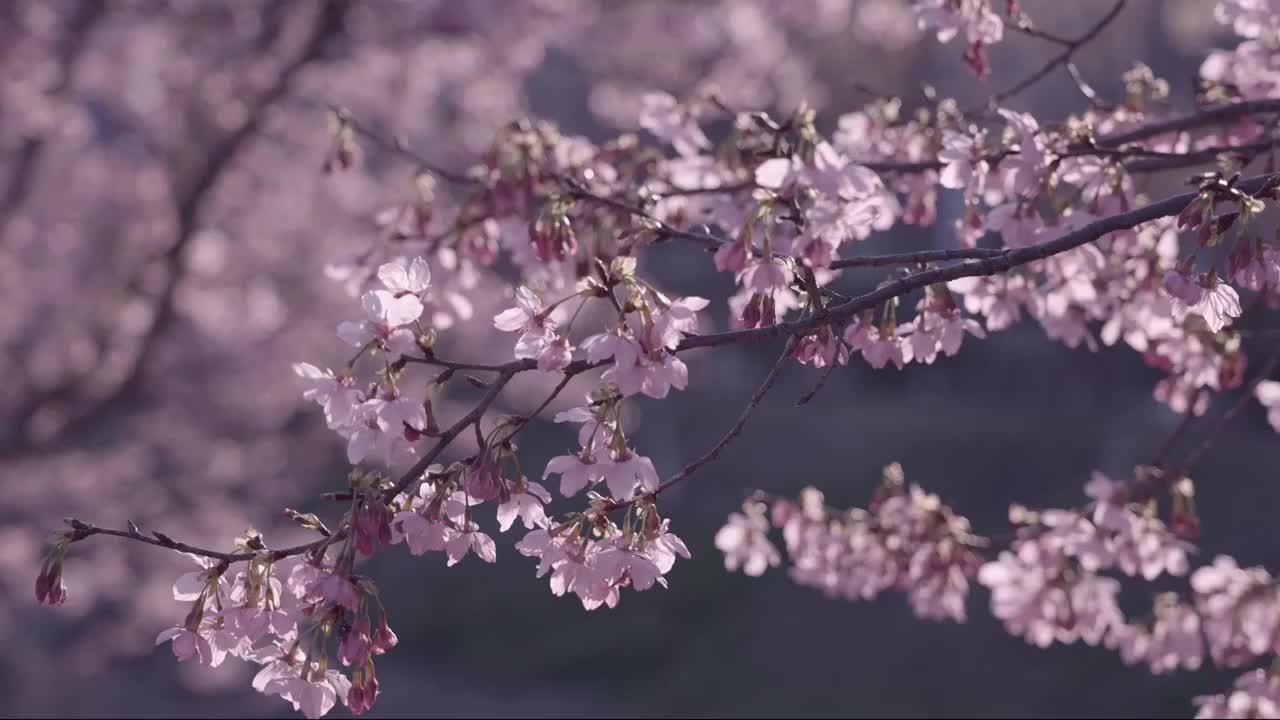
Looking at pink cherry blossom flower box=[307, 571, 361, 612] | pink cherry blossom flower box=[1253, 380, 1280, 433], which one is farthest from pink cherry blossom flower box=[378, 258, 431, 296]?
pink cherry blossom flower box=[1253, 380, 1280, 433]

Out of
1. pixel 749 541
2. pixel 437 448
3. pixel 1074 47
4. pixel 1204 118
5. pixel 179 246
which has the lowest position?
pixel 437 448

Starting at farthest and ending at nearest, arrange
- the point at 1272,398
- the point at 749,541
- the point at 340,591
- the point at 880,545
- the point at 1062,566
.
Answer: the point at 749,541
the point at 880,545
the point at 1062,566
the point at 1272,398
the point at 340,591

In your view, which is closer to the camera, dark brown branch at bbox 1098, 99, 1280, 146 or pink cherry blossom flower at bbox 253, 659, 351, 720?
pink cherry blossom flower at bbox 253, 659, 351, 720

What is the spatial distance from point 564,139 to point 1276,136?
1794 millimetres

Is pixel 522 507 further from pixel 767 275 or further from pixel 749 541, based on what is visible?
pixel 749 541

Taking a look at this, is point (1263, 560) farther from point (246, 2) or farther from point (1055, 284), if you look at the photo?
point (246, 2)

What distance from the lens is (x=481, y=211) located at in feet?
10.9

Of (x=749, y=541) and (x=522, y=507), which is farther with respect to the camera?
(x=749, y=541)

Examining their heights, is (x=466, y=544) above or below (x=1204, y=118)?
below

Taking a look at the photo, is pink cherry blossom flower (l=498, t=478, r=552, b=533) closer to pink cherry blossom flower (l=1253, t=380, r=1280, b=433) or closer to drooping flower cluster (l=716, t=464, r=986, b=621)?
drooping flower cluster (l=716, t=464, r=986, b=621)


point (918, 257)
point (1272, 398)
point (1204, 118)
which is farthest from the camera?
point (1272, 398)

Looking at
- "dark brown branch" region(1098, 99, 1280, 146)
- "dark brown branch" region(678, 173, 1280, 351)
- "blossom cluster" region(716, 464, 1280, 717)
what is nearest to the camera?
"dark brown branch" region(678, 173, 1280, 351)

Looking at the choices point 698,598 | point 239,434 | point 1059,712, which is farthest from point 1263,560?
point 239,434

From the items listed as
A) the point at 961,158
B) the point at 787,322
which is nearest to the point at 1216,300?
the point at 961,158
